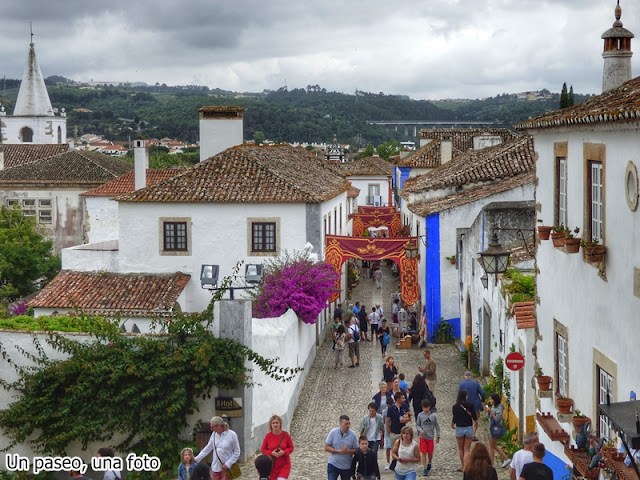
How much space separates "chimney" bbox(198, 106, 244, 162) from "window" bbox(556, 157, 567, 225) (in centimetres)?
2386

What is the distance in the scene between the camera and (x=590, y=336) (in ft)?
36.2

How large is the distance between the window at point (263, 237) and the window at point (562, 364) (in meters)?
16.6

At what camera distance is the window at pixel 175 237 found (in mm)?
28844

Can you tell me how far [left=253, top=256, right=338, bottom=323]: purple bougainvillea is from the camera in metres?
21.1

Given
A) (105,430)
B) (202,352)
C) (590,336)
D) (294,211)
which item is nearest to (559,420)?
(590,336)

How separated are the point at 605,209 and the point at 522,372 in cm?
620

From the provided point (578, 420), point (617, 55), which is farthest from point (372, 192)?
point (578, 420)

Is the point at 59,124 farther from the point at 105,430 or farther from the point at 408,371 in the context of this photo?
the point at 105,430

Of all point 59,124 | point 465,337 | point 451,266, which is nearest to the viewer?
point 465,337

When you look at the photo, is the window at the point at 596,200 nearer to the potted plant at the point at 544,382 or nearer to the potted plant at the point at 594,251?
the potted plant at the point at 594,251

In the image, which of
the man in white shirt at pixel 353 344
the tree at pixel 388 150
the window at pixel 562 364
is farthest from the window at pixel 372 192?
the window at pixel 562 364

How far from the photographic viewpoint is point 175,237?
2889 cm

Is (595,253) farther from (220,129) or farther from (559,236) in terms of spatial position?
(220,129)

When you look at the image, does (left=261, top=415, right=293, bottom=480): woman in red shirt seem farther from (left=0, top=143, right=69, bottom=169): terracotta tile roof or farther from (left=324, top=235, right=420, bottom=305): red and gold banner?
(left=0, top=143, right=69, bottom=169): terracotta tile roof
